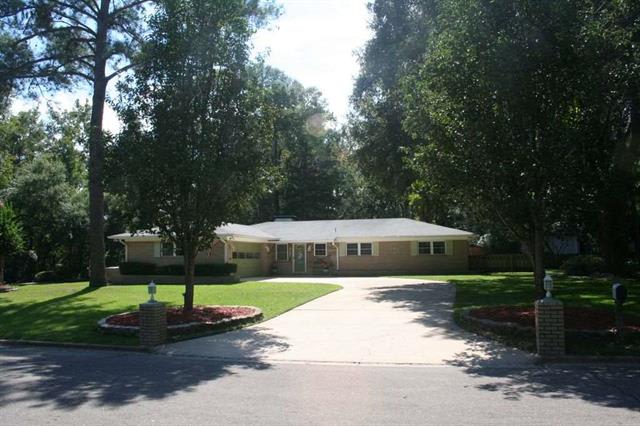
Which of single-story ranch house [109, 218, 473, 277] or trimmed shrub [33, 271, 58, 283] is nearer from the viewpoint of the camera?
single-story ranch house [109, 218, 473, 277]

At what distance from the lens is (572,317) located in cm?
1162

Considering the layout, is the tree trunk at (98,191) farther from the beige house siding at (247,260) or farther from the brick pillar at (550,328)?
the brick pillar at (550,328)

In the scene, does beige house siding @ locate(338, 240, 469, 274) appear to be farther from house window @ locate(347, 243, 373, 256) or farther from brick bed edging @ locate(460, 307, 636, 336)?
brick bed edging @ locate(460, 307, 636, 336)

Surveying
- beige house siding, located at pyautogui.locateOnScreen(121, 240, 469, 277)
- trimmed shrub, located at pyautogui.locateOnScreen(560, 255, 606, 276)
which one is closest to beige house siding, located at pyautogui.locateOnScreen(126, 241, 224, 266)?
beige house siding, located at pyautogui.locateOnScreen(121, 240, 469, 277)

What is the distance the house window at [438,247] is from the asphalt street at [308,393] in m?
26.2

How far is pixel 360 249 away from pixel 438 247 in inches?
192

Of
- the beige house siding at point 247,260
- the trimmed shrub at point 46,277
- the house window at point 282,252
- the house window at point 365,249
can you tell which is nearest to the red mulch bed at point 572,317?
the beige house siding at point 247,260

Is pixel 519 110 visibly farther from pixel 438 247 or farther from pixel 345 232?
pixel 345 232

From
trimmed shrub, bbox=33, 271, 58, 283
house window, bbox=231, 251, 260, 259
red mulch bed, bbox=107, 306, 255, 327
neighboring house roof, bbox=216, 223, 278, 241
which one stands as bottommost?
red mulch bed, bbox=107, 306, 255, 327

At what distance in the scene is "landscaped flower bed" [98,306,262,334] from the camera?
12.4 m

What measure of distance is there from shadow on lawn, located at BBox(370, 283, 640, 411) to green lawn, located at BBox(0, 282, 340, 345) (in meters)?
6.33

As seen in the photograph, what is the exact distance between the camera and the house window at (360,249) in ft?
117

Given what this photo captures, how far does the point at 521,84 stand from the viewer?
11.5 metres

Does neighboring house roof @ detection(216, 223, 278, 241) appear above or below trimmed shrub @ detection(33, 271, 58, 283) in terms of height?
above
